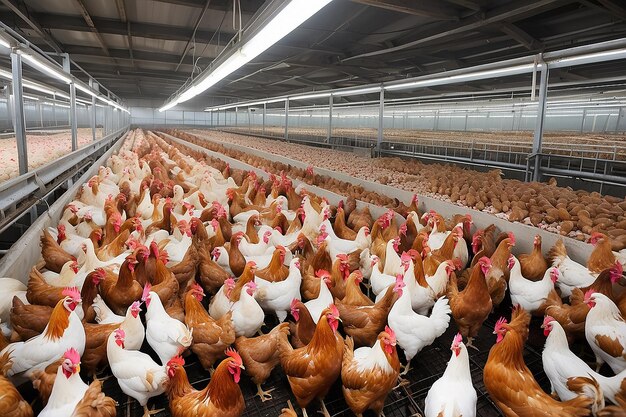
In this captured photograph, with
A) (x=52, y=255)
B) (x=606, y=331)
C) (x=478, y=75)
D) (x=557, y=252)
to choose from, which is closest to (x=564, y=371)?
(x=606, y=331)

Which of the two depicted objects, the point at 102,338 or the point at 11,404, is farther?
the point at 102,338

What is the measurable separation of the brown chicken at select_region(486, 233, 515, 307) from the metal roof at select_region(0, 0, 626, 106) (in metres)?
2.80

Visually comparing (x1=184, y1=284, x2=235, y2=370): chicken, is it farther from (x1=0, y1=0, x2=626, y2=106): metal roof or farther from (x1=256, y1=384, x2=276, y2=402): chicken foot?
(x1=0, y1=0, x2=626, y2=106): metal roof

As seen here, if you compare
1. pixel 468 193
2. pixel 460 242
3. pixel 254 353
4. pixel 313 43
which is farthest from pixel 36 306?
pixel 313 43

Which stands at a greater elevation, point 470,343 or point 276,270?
point 276,270

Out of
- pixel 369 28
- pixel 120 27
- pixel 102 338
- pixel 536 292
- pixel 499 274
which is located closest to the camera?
pixel 102 338

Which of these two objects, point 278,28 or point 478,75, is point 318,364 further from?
point 478,75

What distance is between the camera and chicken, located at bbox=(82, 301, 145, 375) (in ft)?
8.03

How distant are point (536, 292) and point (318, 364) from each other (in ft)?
6.57

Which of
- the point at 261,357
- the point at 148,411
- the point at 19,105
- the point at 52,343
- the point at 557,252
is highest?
the point at 19,105

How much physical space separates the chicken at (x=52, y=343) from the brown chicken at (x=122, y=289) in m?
0.56

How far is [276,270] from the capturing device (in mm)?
3424

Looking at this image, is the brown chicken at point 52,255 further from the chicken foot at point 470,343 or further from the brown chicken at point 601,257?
the brown chicken at point 601,257

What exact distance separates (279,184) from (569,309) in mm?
4563
